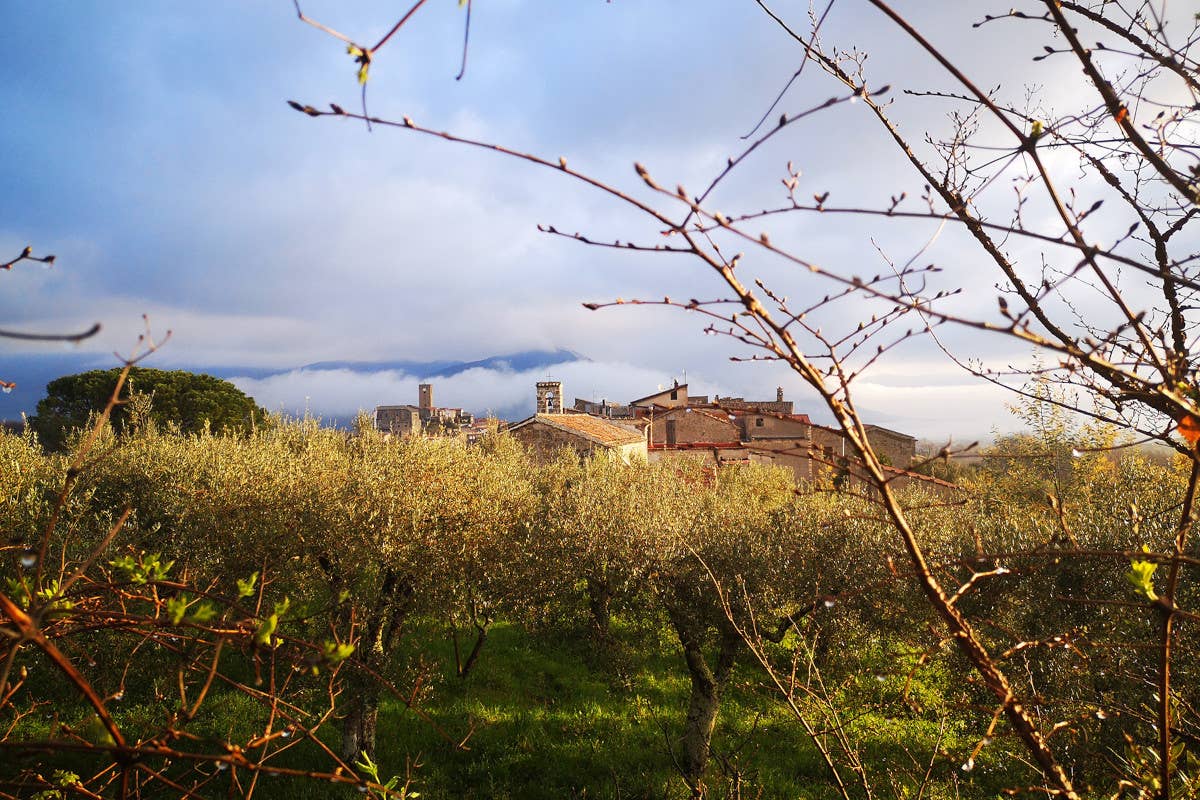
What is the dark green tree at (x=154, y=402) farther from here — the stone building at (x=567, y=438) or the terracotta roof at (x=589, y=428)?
the terracotta roof at (x=589, y=428)

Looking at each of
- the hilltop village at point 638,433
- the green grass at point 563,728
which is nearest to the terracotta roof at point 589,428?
the hilltop village at point 638,433

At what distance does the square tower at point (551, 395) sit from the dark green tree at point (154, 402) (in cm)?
1473

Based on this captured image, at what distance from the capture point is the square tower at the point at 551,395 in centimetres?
3909

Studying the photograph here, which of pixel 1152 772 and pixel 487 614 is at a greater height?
pixel 1152 772

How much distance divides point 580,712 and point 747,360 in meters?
13.1

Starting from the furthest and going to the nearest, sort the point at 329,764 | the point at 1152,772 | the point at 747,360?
the point at 329,764 → the point at 1152,772 → the point at 747,360

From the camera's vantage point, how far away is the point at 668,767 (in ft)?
36.7

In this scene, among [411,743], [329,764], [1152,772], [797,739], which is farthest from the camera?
[797,739]

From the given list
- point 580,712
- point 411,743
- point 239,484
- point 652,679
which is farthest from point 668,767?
point 239,484

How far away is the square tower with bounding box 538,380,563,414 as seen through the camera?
39.1 metres

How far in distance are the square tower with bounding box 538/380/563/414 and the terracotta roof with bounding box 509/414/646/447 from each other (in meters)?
5.97

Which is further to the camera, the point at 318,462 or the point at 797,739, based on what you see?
the point at 318,462

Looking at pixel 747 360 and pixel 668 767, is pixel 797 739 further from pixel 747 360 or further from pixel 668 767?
pixel 747 360

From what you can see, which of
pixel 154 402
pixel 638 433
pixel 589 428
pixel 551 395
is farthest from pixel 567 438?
pixel 154 402
